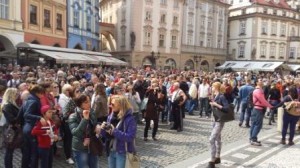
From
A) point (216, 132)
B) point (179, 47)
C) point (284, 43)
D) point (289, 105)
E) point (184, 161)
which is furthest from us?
point (284, 43)

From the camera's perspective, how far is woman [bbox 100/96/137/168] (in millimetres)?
4973

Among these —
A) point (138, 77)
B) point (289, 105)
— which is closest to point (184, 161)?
point (289, 105)

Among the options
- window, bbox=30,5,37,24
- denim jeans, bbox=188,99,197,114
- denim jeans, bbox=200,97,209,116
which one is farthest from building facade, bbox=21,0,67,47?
denim jeans, bbox=200,97,209,116

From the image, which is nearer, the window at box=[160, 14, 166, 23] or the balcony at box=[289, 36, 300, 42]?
the window at box=[160, 14, 166, 23]

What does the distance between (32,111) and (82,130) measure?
A: 1280 millimetres

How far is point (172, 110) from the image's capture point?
1214 centimetres

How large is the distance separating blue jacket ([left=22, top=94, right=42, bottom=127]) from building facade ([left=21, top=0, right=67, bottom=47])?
21278mm

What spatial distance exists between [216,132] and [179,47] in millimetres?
43314

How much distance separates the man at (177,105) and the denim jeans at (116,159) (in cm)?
658

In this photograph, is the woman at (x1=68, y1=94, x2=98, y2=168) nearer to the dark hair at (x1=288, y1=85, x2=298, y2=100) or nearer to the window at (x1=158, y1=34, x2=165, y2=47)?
the dark hair at (x1=288, y1=85, x2=298, y2=100)

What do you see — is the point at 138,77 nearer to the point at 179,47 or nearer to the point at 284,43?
the point at 179,47

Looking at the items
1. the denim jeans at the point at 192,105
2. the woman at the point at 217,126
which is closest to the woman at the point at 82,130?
the woman at the point at 217,126

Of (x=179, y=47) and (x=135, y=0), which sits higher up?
(x=135, y=0)

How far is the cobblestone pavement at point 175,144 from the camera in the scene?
7.95 m
